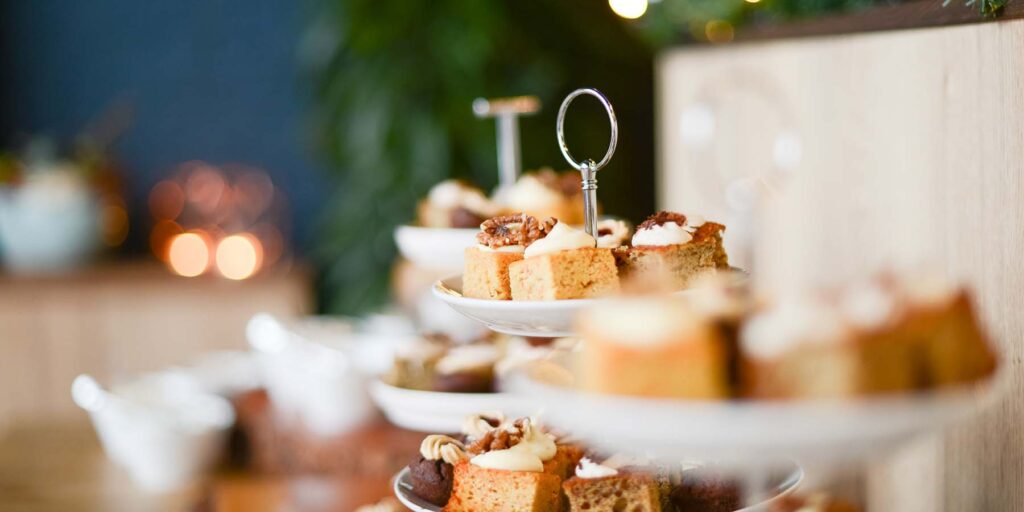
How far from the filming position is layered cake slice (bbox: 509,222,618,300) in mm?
1150

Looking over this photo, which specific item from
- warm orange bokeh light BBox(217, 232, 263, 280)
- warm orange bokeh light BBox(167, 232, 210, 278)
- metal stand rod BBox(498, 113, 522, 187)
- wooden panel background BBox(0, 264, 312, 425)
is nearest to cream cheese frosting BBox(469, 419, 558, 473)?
metal stand rod BBox(498, 113, 522, 187)

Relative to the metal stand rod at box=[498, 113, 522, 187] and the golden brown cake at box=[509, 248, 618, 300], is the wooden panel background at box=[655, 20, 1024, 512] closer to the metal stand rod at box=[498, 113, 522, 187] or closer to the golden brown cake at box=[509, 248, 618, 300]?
the golden brown cake at box=[509, 248, 618, 300]

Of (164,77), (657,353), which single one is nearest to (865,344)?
(657,353)

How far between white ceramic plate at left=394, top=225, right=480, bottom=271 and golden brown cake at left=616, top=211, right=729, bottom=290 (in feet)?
1.45

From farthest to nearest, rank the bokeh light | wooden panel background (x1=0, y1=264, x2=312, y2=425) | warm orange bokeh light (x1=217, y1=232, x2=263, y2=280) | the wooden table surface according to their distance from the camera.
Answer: warm orange bokeh light (x1=217, y1=232, x2=263, y2=280), wooden panel background (x1=0, y1=264, x2=312, y2=425), the bokeh light, the wooden table surface

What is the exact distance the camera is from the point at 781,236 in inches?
104

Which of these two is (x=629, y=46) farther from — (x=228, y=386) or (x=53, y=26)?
(x=53, y=26)

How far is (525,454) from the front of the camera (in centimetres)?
115

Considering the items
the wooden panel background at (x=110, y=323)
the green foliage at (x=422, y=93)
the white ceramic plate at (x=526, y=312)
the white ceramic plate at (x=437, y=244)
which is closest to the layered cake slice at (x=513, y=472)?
the white ceramic plate at (x=526, y=312)

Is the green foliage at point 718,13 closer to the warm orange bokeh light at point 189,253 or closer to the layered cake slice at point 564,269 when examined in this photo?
the layered cake slice at point 564,269

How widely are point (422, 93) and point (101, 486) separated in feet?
5.86

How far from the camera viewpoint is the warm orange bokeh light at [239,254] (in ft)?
14.7

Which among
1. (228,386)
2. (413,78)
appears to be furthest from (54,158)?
(228,386)

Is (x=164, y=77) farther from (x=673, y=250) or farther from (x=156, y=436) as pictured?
(x=673, y=250)
